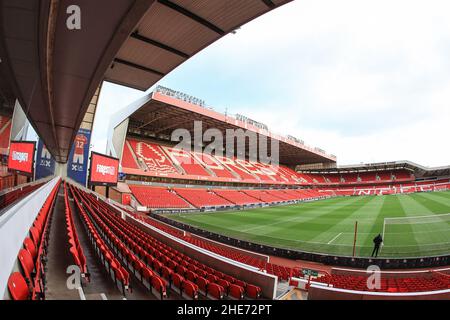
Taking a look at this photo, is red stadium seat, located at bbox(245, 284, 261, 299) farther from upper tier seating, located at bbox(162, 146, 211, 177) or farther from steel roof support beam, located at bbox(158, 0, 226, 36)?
upper tier seating, located at bbox(162, 146, 211, 177)

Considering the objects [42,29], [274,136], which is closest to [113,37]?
[42,29]

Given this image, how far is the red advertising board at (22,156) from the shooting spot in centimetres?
1330

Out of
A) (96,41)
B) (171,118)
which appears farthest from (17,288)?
(171,118)

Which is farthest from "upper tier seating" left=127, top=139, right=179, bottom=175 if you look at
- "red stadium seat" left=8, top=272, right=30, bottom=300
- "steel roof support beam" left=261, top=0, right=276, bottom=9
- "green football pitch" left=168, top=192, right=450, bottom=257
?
"steel roof support beam" left=261, top=0, right=276, bottom=9

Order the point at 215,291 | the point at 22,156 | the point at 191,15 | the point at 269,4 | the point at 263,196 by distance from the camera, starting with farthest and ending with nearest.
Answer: the point at 263,196, the point at 22,156, the point at 191,15, the point at 215,291, the point at 269,4

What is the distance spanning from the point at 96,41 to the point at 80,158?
23.0 meters

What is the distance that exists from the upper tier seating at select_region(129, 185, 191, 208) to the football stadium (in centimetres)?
16

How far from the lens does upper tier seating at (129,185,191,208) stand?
23350mm

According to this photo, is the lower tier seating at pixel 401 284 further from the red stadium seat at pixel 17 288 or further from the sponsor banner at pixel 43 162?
the sponsor banner at pixel 43 162

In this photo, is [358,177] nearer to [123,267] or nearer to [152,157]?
[152,157]

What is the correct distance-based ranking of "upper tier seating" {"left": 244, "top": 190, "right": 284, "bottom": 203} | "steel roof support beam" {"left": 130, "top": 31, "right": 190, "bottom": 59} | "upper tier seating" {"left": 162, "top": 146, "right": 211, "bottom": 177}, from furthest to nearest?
1. "upper tier seating" {"left": 244, "top": 190, "right": 284, "bottom": 203}
2. "upper tier seating" {"left": 162, "top": 146, "right": 211, "bottom": 177}
3. "steel roof support beam" {"left": 130, "top": 31, "right": 190, "bottom": 59}

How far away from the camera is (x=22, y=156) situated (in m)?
13.6

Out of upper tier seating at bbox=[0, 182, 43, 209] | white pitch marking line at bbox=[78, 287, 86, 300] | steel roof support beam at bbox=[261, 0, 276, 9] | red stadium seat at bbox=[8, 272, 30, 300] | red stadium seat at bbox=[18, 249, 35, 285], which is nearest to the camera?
red stadium seat at bbox=[8, 272, 30, 300]

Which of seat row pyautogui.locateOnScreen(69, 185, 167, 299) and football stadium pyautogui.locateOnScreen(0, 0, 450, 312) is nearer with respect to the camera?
football stadium pyautogui.locateOnScreen(0, 0, 450, 312)
